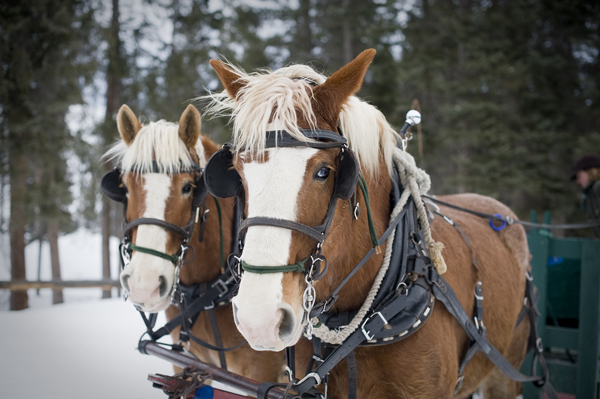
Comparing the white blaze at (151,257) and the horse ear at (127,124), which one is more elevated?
the horse ear at (127,124)

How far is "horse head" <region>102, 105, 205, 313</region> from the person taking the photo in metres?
2.32

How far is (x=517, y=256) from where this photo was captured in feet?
9.37

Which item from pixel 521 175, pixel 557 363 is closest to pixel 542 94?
pixel 521 175

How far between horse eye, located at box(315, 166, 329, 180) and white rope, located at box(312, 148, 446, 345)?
1.83 ft

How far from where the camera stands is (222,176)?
1.64 meters

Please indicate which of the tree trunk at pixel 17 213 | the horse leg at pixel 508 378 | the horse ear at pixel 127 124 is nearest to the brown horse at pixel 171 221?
the horse ear at pixel 127 124

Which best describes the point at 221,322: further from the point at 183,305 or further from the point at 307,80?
the point at 307,80

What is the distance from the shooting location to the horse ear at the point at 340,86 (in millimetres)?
1472

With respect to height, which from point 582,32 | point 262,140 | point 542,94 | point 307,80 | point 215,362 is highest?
point 582,32

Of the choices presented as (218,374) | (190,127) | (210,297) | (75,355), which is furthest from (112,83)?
(218,374)

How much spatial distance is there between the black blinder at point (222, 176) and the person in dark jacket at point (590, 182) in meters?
4.04

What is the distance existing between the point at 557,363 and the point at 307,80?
147 inches

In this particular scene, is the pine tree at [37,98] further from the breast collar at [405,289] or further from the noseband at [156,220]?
the breast collar at [405,289]

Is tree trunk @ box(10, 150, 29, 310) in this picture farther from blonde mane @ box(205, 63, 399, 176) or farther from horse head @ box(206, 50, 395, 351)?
horse head @ box(206, 50, 395, 351)
